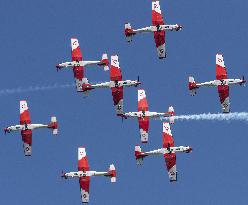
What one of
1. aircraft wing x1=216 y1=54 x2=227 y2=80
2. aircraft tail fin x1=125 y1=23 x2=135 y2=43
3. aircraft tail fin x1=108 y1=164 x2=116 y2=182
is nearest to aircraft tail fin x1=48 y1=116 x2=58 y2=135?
aircraft tail fin x1=108 y1=164 x2=116 y2=182

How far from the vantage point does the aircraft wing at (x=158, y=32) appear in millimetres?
195625

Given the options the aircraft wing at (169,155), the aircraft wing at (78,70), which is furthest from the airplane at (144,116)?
the aircraft wing at (78,70)

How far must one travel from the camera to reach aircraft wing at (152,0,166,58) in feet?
642

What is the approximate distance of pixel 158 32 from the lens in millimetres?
195500

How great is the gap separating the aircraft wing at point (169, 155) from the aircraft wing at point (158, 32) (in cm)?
1157

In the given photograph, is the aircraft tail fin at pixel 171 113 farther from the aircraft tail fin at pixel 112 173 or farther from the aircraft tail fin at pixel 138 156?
the aircraft tail fin at pixel 112 173

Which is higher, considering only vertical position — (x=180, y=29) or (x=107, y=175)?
(x=180, y=29)

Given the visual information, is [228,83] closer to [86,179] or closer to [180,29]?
[180,29]

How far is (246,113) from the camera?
189125 millimetres

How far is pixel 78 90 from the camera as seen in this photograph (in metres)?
196

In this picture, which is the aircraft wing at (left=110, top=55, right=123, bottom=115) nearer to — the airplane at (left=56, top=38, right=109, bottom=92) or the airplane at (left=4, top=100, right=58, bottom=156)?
the airplane at (left=56, top=38, right=109, bottom=92)

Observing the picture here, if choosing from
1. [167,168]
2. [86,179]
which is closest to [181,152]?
[167,168]

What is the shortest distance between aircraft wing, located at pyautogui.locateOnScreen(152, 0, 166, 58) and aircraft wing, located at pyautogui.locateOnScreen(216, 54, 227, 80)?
8.49m

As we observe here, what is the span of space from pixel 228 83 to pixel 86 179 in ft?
87.0
